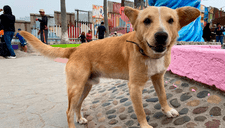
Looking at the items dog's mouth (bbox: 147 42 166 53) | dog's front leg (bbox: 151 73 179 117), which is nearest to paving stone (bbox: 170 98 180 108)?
dog's front leg (bbox: 151 73 179 117)

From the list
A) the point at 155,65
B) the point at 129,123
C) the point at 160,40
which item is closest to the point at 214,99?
the point at 155,65

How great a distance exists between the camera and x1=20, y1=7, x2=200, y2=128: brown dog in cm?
160

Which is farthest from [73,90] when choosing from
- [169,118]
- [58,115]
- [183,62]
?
[183,62]

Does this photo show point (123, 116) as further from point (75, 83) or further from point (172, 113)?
point (75, 83)

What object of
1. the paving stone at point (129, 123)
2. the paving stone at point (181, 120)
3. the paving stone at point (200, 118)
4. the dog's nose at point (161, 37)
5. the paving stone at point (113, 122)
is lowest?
the paving stone at point (113, 122)

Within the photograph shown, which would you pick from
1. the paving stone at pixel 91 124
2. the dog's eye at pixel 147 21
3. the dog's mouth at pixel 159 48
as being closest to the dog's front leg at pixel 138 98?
the dog's mouth at pixel 159 48

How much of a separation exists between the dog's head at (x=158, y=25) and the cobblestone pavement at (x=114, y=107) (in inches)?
38.8

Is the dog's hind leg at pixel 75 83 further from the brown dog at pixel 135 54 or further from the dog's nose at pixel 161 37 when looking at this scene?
the dog's nose at pixel 161 37

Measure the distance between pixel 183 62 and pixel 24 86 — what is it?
3.88 metres

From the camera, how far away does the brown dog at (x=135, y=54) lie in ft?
5.24

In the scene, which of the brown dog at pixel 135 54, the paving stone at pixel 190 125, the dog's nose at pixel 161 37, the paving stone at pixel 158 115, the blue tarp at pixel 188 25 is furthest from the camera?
the blue tarp at pixel 188 25

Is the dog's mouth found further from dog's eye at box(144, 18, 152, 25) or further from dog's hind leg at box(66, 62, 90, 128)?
dog's hind leg at box(66, 62, 90, 128)

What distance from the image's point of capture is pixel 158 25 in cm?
153

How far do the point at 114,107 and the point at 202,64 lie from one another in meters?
1.63
